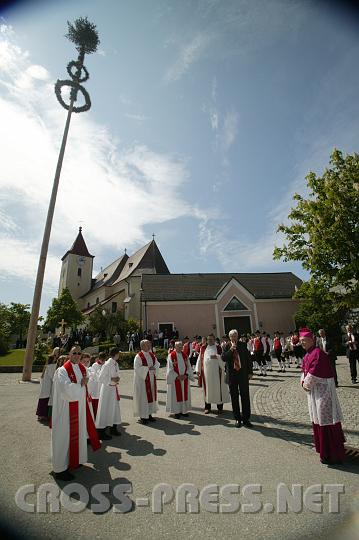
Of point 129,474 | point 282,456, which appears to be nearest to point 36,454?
point 129,474

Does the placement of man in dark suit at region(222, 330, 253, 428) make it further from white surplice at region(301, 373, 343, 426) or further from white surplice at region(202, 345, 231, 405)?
white surplice at region(301, 373, 343, 426)

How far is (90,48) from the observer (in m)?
17.9

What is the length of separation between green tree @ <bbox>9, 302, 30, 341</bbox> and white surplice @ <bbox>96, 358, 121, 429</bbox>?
59.2m

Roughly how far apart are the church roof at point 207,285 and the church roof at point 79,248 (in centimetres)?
2763

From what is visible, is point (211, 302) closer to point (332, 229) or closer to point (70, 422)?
point (332, 229)

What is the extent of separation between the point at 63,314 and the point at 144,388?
3962 centimetres

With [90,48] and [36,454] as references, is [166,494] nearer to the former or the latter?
[36,454]

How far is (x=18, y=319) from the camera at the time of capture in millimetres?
59219

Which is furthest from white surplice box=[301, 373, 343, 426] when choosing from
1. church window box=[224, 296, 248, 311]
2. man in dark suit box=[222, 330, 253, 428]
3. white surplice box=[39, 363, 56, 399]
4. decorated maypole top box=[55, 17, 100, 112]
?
church window box=[224, 296, 248, 311]

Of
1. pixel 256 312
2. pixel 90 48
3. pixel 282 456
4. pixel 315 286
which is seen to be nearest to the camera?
pixel 282 456

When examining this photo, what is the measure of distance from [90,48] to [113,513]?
873 inches

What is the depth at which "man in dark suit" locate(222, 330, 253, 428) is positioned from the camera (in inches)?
280

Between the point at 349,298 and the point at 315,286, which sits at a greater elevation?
the point at 315,286

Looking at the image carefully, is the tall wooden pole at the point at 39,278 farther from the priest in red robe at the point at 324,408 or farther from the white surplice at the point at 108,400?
the priest in red robe at the point at 324,408
